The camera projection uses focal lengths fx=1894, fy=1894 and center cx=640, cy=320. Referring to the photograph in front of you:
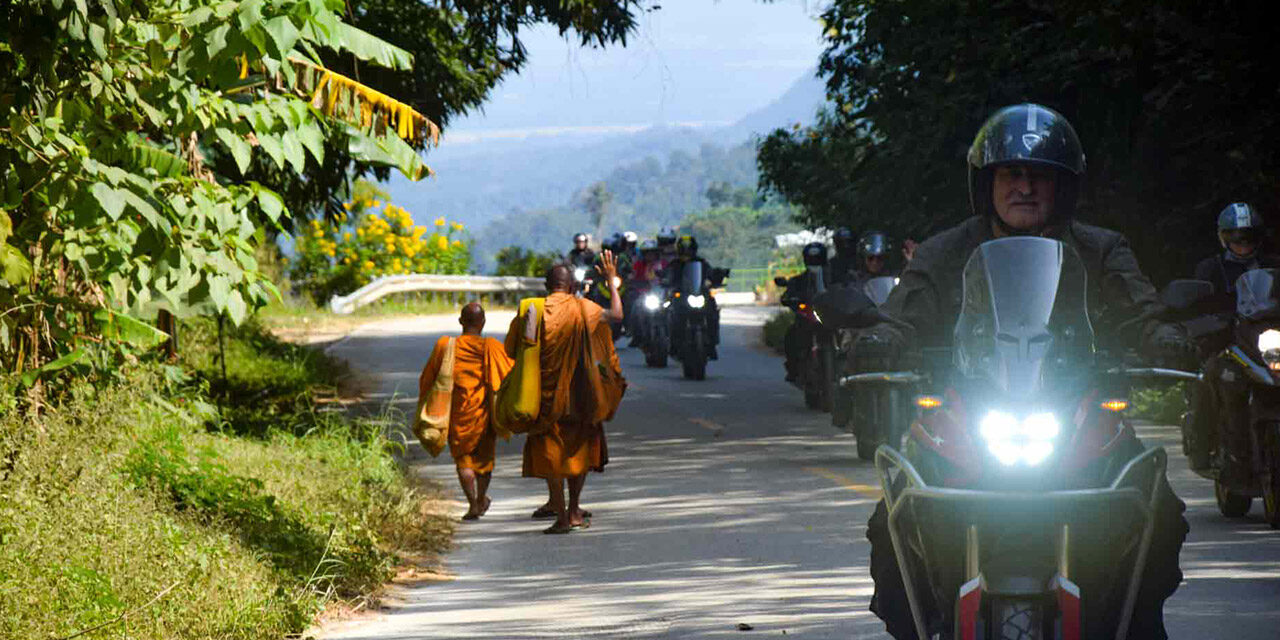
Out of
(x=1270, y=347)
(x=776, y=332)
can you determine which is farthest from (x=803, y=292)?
(x=776, y=332)

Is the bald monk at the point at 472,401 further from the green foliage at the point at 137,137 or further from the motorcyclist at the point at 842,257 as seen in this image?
the motorcyclist at the point at 842,257

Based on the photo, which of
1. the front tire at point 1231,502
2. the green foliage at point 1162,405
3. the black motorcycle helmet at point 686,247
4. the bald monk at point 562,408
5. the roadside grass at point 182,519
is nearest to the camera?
the roadside grass at point 182,519

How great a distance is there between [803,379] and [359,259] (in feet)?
83.9

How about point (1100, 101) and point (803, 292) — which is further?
point (803, 292)

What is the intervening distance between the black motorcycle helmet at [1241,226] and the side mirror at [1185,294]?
5.55 meters

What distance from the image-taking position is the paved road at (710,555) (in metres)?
→ 8.91

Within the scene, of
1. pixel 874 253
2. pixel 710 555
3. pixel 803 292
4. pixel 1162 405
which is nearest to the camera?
pixel 710 555

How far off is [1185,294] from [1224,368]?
5.35 metres

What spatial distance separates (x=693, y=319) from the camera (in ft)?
84.7

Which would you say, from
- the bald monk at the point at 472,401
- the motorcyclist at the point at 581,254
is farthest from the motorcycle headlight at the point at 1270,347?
the motorcyclist at the point at 581,254

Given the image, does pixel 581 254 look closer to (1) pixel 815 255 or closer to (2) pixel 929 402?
(1) pixel 815 255

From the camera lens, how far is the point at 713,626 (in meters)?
8.77

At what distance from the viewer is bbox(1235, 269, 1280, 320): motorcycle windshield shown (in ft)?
35.8

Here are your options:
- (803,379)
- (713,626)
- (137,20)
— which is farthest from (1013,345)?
(803,379)
